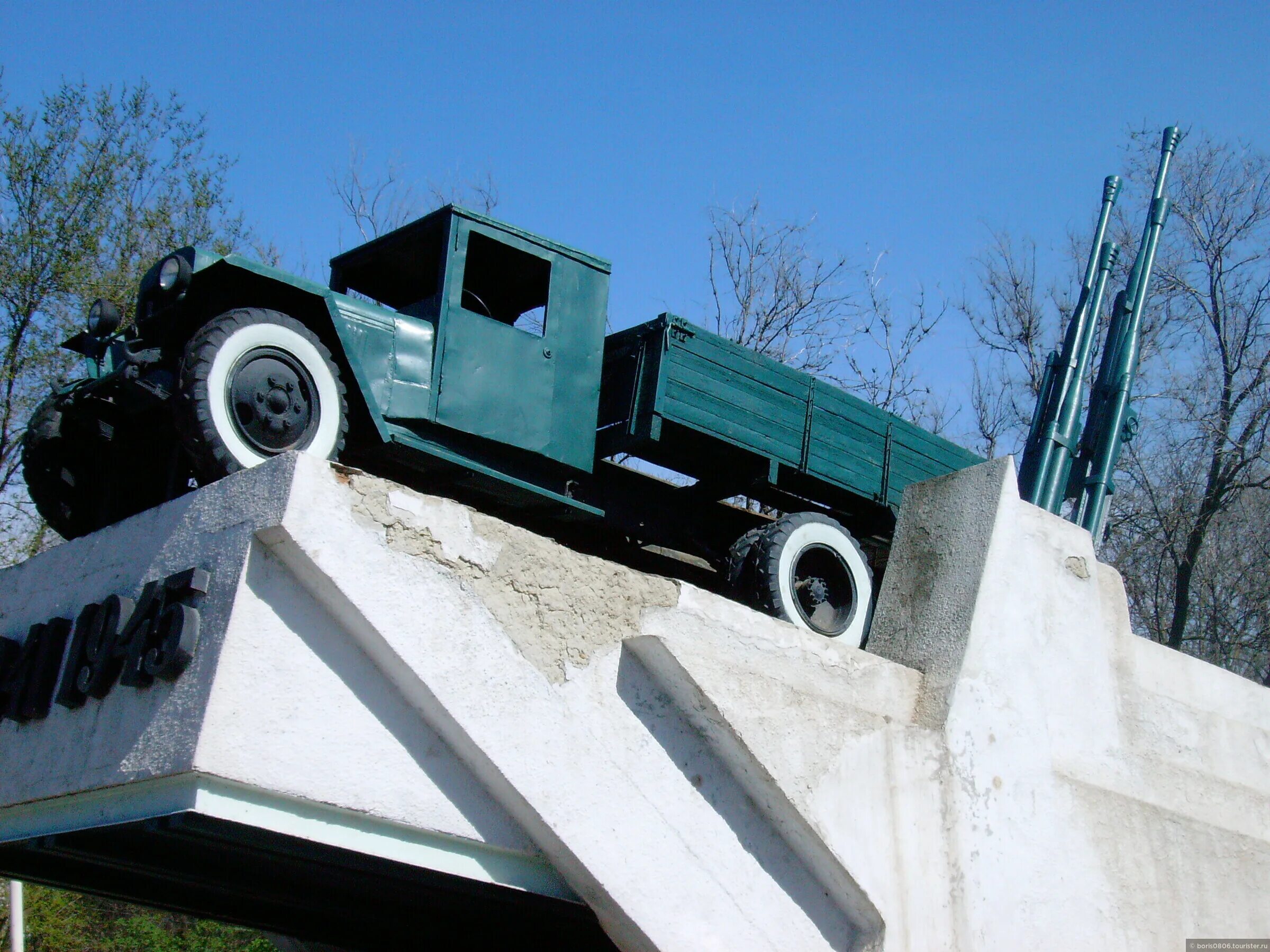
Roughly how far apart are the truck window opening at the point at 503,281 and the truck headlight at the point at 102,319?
1722 millimetres

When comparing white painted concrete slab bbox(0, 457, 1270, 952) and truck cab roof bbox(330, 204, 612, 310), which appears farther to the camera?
truck cab roof bbox(330, 204, 612, 310)

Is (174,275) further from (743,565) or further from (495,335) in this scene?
(743,565)

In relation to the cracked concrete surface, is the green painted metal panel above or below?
above

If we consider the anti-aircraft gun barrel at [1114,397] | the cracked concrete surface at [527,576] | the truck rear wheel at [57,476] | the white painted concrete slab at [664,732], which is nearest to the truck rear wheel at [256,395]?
the white painted concrete slab at [664,732]

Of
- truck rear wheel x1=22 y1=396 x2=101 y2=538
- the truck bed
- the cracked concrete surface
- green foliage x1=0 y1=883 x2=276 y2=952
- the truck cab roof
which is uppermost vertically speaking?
the truck cab roof

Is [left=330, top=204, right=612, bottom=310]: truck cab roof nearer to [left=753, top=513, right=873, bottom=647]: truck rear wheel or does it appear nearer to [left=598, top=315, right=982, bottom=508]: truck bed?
[left=598, top=315, right=982, bottom=508]: truck bed

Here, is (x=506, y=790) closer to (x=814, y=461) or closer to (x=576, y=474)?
(x=576, y=474)

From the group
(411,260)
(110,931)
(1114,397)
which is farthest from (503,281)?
(110,931)

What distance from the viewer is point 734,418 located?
7.19 meters

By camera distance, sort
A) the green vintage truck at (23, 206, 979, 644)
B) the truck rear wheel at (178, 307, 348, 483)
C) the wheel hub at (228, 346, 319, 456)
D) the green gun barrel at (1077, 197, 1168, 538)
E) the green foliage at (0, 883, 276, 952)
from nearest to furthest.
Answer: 1. the truck rear wheel at (178, 307, 348, 483)
2. the wheel hub at (228, 346, 319, 456)
3. the green vintage truck at (23, 206, 979, 644)
4. the green gun barrel at (1077, 197, 1168, 538)
5. the green foliage at (0, 883, 276, 952)

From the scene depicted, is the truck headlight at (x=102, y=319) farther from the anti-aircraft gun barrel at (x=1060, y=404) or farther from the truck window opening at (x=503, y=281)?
the anti-aircraft gun barrel at (x=1060, y=404)

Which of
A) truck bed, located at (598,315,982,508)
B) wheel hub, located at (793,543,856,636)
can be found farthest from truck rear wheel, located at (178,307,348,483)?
wheel hub, located at (793,543,856,636)

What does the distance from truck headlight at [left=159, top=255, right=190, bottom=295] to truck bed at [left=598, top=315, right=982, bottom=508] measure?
230cm

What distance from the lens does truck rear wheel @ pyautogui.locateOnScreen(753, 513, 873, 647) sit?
6.93m
